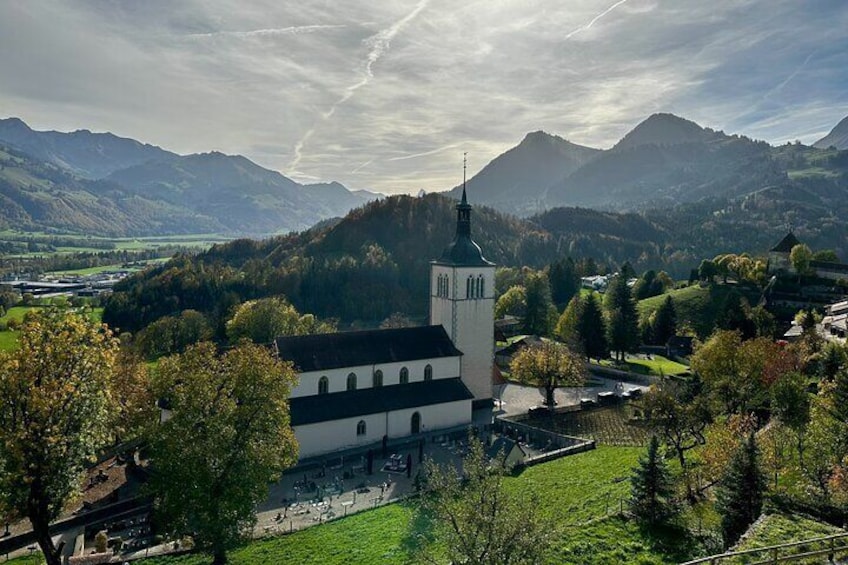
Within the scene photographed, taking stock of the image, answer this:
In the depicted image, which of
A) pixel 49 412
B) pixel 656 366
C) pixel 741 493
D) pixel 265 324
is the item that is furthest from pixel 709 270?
pixel 49 412

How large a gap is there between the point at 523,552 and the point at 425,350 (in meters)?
30.7

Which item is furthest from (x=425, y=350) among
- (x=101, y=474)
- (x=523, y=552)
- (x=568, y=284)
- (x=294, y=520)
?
(x=568, y=284)

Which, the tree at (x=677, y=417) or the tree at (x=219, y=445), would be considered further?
the tree at (x=677, y=417)

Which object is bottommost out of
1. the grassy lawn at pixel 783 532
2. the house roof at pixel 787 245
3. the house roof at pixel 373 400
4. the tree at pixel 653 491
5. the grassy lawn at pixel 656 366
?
the grassy lawn at pixel 656 366

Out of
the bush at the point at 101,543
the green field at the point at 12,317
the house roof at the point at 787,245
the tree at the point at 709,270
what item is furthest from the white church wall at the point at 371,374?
the house roof at the point at 787,245

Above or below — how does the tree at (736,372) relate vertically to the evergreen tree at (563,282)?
below

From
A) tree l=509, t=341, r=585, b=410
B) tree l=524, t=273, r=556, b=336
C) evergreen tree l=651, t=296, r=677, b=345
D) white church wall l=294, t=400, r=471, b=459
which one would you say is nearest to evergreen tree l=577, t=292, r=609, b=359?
evergreen tree l=651, t=296, r=677, b=345

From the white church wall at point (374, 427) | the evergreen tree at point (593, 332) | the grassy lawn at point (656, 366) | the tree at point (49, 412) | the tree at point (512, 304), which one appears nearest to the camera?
the tree at point (49, 412)

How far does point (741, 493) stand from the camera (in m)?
18.1

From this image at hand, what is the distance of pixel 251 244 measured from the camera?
6284 inches

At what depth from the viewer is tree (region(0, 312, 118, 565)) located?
16.0 m

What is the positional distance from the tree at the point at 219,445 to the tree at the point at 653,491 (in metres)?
14.3

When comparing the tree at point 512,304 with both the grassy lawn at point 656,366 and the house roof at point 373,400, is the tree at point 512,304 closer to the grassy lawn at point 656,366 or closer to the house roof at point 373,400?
the grassy lawn at point 656,366

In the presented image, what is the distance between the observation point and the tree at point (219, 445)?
71.9ft
